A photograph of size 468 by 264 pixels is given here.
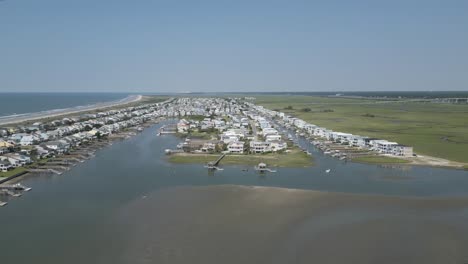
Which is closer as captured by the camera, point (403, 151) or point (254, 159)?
point (254, 159)

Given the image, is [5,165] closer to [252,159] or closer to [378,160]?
[252,159]

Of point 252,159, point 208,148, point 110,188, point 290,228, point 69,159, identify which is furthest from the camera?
point 208,148

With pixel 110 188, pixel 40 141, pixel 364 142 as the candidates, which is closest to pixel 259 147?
pixel 364 142

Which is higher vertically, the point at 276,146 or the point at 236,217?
the point at 276,146

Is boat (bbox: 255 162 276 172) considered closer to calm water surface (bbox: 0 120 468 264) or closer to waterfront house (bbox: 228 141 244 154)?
calm water surface (bbox: 0 120 468 264)

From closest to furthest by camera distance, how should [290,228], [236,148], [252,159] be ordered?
→ [290,228] < [252,159] < [236,148]

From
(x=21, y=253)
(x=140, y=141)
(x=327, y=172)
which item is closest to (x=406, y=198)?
(x=327, y=172)

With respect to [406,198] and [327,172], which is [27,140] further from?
[406,198]

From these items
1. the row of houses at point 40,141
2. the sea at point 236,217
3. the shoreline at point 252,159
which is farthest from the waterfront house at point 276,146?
the row of houses at point 40,141
